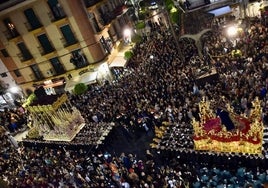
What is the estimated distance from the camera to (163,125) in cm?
2184

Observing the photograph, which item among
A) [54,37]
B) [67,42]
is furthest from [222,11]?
[54,37]

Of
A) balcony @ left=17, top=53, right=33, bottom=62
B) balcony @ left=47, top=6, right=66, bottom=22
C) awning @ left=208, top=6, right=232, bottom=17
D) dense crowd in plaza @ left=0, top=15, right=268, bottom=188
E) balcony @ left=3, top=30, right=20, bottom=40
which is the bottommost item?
dense crowd in plaza @ left=0, top=15, right=268, bottom=188

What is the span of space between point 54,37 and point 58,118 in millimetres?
9845

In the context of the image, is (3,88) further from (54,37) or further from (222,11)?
(222,11)

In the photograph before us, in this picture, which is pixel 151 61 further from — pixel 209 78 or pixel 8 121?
pixel 8 121

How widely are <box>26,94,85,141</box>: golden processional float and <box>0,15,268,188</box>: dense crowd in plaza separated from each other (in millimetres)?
798

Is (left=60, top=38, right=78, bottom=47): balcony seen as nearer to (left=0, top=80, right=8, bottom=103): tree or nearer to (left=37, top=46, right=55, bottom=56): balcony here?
(left=37, top=46, right=55, bottom=56): balcony

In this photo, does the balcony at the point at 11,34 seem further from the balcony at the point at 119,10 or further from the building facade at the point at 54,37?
the balcony at the point at 119,10

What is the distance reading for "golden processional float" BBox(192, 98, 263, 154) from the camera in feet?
56.4

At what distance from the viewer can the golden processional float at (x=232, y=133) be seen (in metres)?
17.2

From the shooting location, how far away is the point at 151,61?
29.0 m

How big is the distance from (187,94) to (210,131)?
474 cm

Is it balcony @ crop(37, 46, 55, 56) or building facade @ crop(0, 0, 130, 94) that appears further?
balcony @ crop(37, 46, 55, 56)

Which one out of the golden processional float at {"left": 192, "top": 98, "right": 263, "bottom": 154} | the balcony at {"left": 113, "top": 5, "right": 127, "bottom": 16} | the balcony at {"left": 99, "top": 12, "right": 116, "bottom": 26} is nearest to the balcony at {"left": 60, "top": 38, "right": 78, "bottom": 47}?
the balcony at {"left": 99, "top": 12, "right": 116, "bottom": 26}
